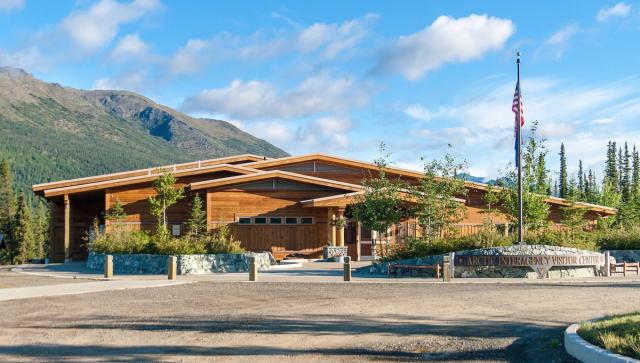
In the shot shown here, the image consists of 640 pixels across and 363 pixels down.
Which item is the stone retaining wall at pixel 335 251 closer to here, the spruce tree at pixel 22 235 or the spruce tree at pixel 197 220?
the spruce tree at pixel 197 220

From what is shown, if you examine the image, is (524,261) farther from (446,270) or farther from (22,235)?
(22,235)

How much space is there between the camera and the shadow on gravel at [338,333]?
9.97m

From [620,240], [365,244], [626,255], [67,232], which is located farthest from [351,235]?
[67,232]

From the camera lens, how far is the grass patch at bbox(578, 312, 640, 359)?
8.39m

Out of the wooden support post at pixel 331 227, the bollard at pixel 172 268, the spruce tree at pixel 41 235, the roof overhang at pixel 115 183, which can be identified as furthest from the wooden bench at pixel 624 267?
the spruce tree at pixel 41 235

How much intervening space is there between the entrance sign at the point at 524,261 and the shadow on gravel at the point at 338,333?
35.3ft

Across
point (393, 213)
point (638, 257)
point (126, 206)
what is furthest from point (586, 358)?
point (126, 206)

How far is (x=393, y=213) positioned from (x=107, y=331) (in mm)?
17294

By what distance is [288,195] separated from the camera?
34844mm

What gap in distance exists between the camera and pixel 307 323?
12789 mm

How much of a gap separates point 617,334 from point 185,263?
1967cm

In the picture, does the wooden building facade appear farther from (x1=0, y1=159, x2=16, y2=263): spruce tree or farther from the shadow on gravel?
(x1=0, y1=159, x2=16, y2=263): spruce tree

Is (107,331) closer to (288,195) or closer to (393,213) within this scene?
(393,213)

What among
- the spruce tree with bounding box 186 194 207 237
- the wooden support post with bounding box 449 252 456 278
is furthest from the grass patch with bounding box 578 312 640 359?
the spruce tree with bounding box 186 194 207 237
